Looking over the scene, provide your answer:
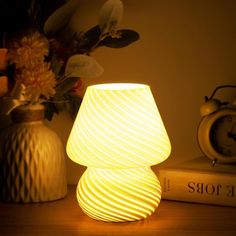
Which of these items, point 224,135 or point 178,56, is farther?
point 178,56

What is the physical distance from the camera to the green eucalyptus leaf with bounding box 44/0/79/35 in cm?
128

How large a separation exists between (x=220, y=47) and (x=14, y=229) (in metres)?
0.62

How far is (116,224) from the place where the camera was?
107cm

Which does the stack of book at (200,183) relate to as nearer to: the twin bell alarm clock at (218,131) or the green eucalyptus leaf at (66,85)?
the twin bell alarm clock at (218,131)

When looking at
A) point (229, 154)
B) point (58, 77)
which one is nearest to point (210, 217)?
point (229, 154)

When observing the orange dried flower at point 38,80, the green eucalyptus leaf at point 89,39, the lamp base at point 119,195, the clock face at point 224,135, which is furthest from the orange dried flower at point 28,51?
the clock face at point 224,135

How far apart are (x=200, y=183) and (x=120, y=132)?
0.24 meters

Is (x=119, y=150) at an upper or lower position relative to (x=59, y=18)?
lower

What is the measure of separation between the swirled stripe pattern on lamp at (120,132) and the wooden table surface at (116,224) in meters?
0.12

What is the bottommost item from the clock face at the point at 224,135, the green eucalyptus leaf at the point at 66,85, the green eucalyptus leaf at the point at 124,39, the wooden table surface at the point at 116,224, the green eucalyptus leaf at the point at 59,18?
the wooden table surface at the point at 116,224

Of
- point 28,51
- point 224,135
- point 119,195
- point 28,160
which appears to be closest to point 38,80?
point 28,51

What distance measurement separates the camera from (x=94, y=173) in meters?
1.10

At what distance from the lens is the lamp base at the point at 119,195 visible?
3.49 ft

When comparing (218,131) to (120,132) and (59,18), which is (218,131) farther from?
(59,18)
